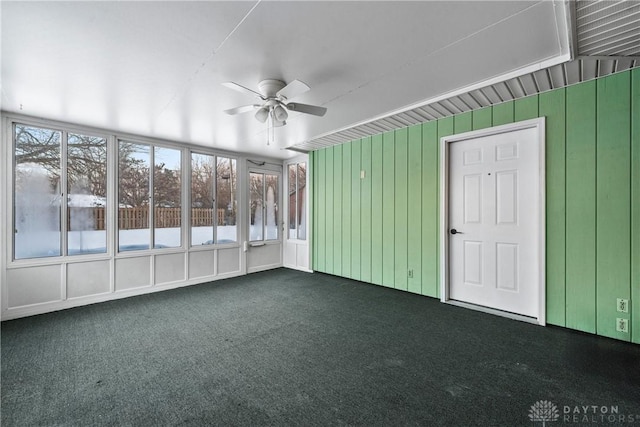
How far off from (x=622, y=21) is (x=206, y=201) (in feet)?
17.6

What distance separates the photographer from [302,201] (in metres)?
6.07

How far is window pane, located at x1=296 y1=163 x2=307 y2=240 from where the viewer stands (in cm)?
598

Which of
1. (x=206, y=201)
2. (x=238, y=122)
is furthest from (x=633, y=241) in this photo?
(x=206, y=201)

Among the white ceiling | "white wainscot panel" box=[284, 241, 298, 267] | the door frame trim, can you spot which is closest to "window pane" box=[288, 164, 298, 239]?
"white wainscot panel" box=[284, 241, 298, 267]

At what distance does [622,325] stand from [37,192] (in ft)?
21.9

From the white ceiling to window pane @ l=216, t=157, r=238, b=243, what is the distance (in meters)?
2.04

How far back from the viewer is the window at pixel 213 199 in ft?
16.4

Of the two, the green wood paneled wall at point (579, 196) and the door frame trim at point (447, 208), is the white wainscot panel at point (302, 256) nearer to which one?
the green wood paneled wall at point (579, 196)

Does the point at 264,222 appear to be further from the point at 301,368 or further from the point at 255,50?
the point at 255,50

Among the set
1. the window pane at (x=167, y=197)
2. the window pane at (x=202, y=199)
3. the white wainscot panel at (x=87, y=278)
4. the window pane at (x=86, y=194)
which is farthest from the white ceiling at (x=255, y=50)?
the white wainscot panel at (x=87, y=278)

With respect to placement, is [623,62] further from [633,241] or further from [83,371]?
[83,371]

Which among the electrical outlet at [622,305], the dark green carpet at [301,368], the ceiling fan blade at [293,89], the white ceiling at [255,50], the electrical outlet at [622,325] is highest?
the white ceiling at [255,50]

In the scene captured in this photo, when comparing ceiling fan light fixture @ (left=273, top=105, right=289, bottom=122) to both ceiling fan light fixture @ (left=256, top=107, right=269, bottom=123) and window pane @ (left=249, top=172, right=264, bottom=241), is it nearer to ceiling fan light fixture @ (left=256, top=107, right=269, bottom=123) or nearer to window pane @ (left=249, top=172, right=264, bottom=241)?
ceiling fan light fixture @ (left=256, top=107, right=269, bottom=123)

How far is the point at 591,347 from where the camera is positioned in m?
2.50
